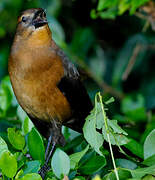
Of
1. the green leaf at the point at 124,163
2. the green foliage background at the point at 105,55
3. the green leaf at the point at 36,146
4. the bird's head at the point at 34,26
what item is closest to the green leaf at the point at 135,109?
the green foliage background at the point at 105,55

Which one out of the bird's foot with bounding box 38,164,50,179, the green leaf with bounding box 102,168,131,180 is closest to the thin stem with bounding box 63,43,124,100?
the bird's foot with bounding box 38,164,50,179

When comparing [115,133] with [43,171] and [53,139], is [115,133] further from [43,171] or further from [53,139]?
[53,139]

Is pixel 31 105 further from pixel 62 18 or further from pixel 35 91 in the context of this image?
pixel 62 18

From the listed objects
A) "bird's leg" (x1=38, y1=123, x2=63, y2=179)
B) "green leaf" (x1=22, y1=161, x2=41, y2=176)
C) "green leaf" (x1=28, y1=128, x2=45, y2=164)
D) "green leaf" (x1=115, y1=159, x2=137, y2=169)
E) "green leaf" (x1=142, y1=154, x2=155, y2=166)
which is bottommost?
"bird's leg" (x1=38, y1=123, x2=63, y2=179)

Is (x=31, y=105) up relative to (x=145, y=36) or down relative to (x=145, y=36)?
up

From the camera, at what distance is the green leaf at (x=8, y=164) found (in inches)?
69.4

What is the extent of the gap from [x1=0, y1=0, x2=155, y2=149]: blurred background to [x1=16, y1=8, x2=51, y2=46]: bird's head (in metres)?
0.95

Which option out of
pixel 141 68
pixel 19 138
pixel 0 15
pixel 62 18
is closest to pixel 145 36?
pixel 141 68

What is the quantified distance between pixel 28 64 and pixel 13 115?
0.37 metres

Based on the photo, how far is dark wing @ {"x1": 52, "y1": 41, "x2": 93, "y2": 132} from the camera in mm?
2572

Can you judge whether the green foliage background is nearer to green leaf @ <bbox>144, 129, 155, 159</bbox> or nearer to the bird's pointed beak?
green leaf @ <bbox>144, 129, 155, 159</bbox>

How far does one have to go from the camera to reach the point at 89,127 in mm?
1859

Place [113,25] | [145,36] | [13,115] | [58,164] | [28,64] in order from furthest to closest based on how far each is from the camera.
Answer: [113,25]
[145,36]
[13,115]
[28,64]
[58,164]

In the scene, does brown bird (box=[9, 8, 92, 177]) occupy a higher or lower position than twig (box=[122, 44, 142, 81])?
higher
